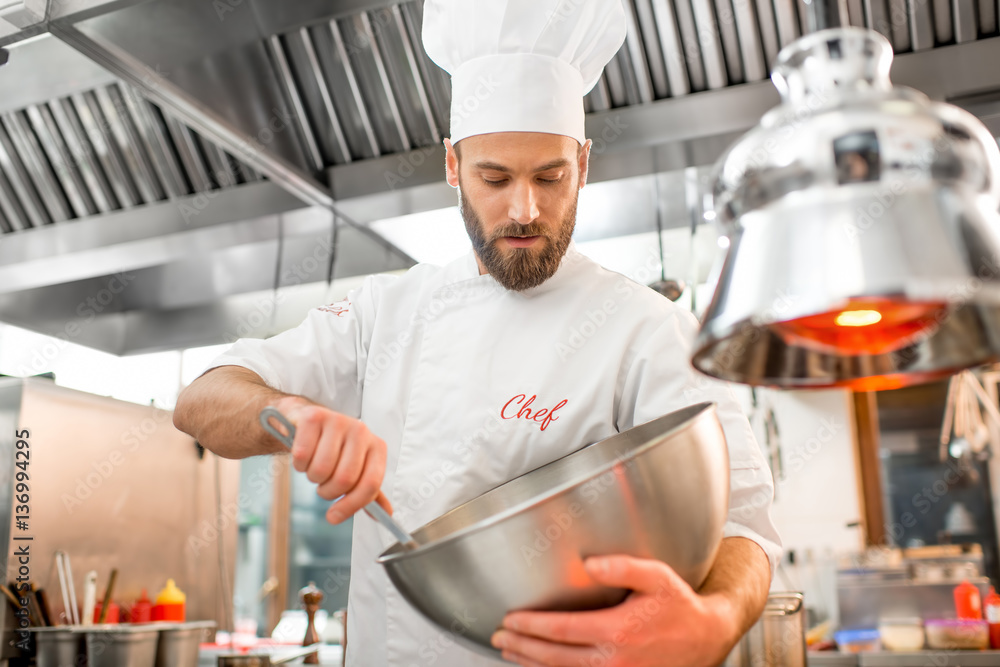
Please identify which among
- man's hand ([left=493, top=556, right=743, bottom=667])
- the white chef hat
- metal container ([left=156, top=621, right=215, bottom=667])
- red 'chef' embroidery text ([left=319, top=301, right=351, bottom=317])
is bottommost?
metal container ([left=156, top=621, right=215, bottom=667])

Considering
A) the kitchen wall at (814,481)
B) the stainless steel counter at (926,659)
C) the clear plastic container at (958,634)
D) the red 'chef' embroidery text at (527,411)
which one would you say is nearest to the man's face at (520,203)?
the red 'chef' embroidery text at (527,411)

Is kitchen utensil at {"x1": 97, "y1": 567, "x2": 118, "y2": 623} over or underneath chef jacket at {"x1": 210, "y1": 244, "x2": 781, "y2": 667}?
underneath

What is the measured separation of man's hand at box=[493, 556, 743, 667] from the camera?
0.63 metres

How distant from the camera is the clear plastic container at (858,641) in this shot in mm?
3160

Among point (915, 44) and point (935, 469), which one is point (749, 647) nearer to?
point (915, 44)

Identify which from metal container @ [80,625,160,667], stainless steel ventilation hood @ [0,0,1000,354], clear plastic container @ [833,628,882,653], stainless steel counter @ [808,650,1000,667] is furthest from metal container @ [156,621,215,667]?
clear plastic container @ [833,628,882,653]

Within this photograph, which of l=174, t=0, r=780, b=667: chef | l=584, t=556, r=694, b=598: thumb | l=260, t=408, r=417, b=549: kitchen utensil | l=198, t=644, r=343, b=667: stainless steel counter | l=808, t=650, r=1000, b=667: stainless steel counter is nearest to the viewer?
l=584, t=556, r=694, b=598: thumb

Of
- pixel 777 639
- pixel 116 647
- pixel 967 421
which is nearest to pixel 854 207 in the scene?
pixel 777 639

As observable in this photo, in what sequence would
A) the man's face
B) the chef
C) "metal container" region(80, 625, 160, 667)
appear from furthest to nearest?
"metal container" region(80, 625, 160, 667), the man's face, the chef

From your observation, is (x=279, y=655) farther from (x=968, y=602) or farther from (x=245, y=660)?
(x=968, y=602)

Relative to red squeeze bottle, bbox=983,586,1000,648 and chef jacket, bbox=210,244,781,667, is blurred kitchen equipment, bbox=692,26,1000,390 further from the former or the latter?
red squeeze bottle, bbox=983,586,1000,648

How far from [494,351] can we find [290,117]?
1195 mm

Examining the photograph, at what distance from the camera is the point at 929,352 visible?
591mm

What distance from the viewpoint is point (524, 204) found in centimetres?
113
